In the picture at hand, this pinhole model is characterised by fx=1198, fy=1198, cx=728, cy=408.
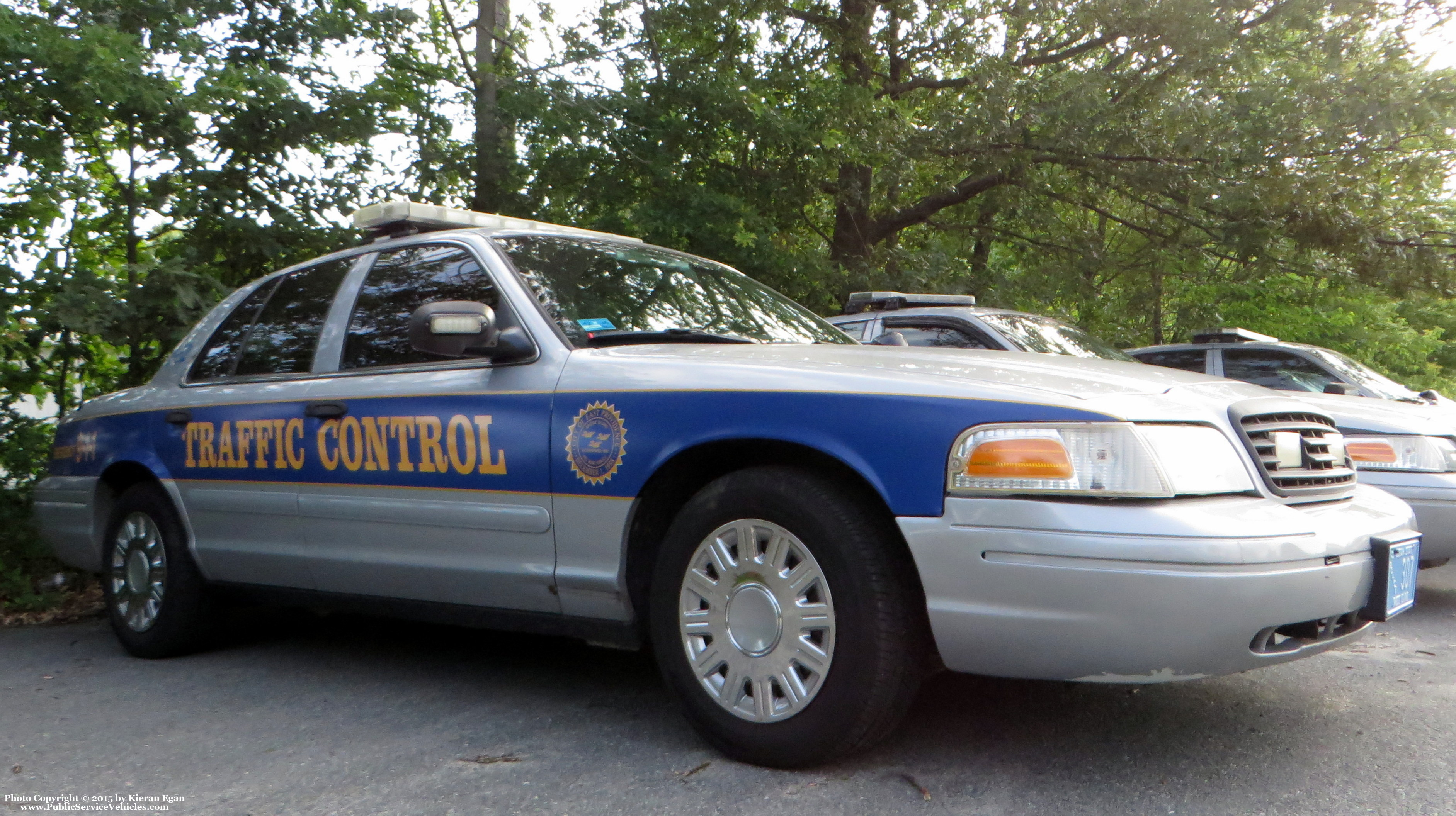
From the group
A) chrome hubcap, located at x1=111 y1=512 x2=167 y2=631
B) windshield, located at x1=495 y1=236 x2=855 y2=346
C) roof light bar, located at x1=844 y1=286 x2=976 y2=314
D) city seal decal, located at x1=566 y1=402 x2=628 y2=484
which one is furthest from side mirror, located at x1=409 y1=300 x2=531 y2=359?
roof light bar, located at x1=844 y1=286 x2=976 y2=314

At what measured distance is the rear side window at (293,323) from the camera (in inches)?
181

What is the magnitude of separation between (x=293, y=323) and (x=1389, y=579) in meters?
3.88

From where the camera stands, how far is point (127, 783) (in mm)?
3260

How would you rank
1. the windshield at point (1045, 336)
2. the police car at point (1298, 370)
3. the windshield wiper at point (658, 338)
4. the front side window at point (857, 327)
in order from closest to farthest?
the windshield wiper at point (658, 338) → the police car at point (1298, 370) → the windshield at point (1045, 336) → the front side window at point (857, 327)

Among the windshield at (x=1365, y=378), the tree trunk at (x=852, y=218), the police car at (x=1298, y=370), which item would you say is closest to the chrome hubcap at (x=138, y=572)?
the police car at (x=1298, y=370)

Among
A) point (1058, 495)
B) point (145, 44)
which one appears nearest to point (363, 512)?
point (1058, 495)

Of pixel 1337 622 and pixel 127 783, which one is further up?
pixel 1337 622

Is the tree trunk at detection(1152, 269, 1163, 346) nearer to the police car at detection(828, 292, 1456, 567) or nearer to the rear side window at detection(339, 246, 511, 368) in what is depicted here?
the police car at detection(828, 292, 1456, 567)

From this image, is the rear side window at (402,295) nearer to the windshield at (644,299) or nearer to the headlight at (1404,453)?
the windshield at (644,299)

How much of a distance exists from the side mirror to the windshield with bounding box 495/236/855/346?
0.21 meters

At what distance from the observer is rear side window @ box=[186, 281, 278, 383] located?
495 cm

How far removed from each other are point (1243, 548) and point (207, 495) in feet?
12.5

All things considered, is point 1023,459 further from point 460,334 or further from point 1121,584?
point 460,334

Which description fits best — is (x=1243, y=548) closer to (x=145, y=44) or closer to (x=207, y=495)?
(x=207, y=495)
